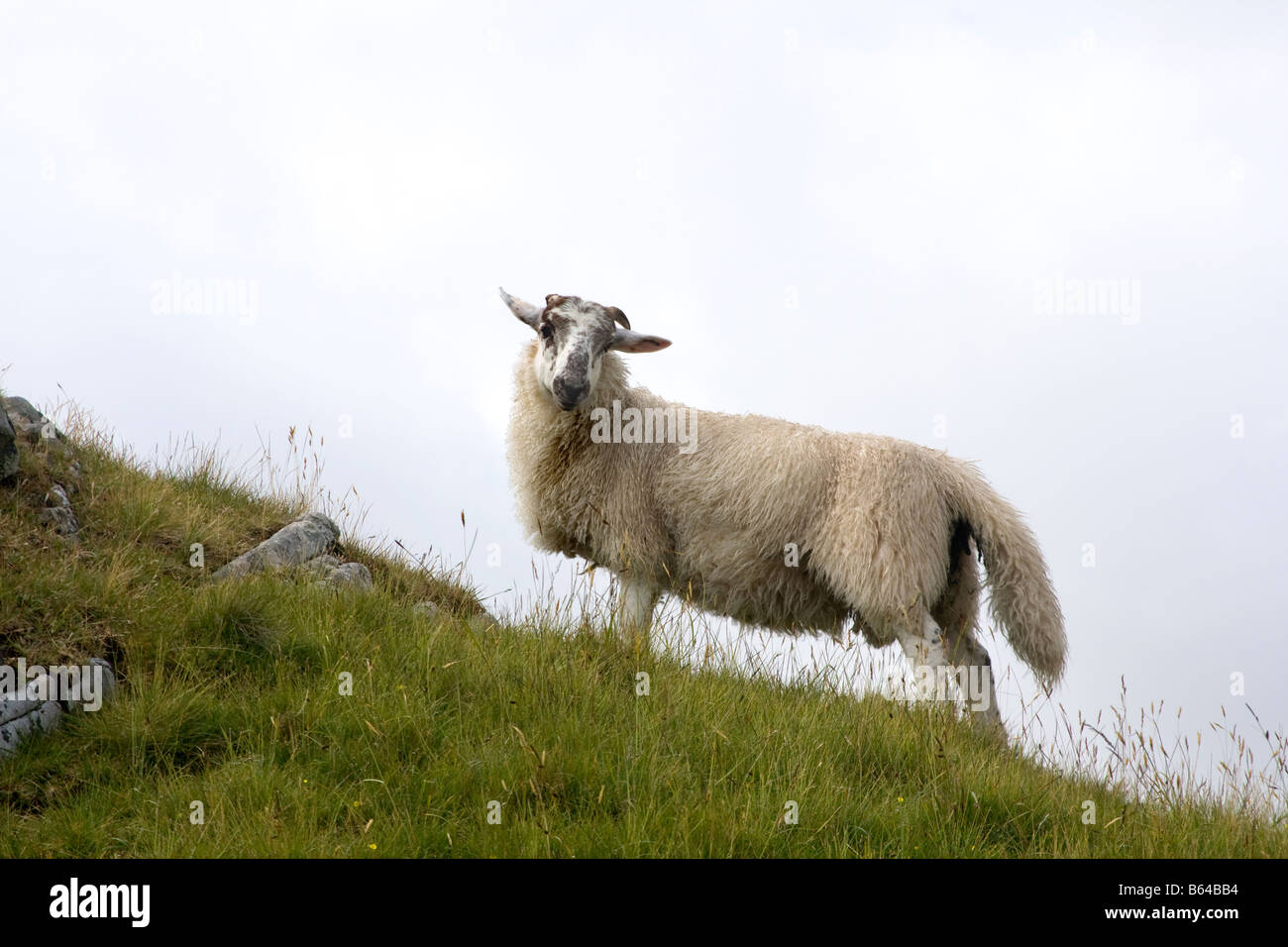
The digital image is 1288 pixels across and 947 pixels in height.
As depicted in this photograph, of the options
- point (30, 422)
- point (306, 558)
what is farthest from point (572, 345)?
point (30, 422)

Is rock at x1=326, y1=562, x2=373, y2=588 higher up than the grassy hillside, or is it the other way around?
rock at x1=326, y1=562, x2=373, y2=588

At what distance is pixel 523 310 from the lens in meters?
8.79

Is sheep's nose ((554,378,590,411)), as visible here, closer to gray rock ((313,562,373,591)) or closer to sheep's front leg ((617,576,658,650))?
sheep's front leg ((617,576,658,650))

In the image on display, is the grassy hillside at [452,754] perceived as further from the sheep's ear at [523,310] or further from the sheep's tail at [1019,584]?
the sheep's ear at [523,310]

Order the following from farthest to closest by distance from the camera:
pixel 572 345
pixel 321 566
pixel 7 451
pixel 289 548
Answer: pixel 572 345 < pixel 289 548 < pixel 321 566 < pixel 7 451

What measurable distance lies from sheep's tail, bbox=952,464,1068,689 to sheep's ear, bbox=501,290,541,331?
360cm

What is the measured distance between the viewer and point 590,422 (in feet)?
27.5

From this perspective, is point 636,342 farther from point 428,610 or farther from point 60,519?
point 60,519

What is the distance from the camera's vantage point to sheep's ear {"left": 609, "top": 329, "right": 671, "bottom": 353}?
8.57 m

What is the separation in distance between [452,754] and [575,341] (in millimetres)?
3992

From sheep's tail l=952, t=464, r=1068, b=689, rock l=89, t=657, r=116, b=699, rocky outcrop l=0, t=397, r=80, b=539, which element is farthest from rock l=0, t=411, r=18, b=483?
sheep's tail l=952, t=464, r=1068, b=689

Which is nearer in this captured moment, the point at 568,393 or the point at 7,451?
the point at 7,451
